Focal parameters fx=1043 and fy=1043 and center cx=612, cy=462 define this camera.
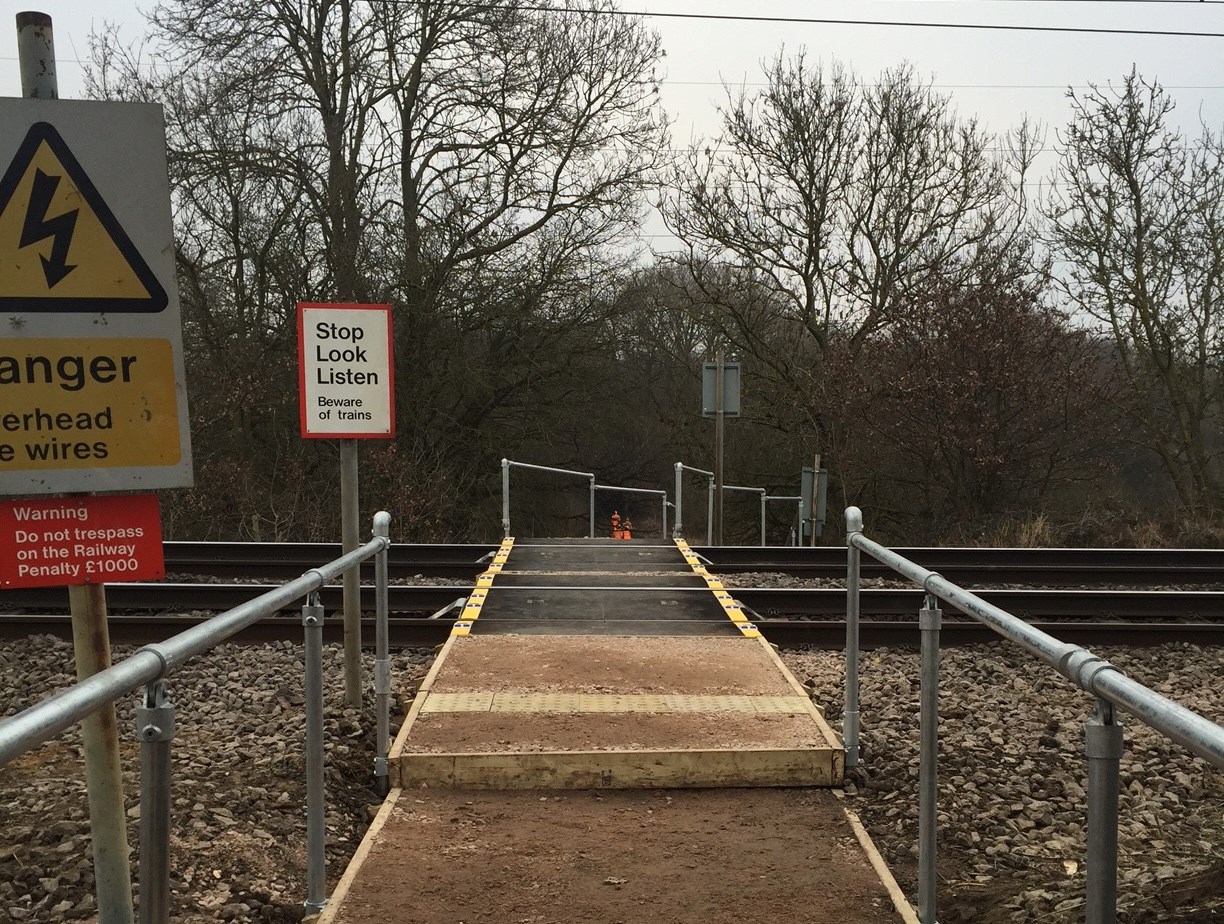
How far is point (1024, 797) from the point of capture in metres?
5.02

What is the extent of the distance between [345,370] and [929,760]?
4.07 meters

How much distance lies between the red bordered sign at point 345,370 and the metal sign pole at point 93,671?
3.17 m

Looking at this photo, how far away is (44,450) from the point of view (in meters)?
2.73

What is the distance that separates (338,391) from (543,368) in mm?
15474

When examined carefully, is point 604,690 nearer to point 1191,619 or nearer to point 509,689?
point 509,689

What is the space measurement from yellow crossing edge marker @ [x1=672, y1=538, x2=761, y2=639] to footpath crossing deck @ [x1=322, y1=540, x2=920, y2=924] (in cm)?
41

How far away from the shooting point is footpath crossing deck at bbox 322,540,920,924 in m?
3.54

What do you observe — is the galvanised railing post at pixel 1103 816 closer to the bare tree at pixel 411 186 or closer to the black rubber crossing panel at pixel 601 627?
the black rubber crossing panel at pixel 601 627

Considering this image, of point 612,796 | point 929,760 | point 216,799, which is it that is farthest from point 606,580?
point 929,760

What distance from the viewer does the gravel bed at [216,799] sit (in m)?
3.77

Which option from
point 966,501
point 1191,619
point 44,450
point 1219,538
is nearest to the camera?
point 44,450

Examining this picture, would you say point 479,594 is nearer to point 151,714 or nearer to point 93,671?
point 93,671

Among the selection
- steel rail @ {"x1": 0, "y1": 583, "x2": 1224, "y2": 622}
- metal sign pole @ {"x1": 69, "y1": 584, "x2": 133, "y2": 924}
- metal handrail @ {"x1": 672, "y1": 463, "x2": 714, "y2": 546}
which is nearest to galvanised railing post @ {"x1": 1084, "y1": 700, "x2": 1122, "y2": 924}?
metal sign pole @ {"x1": 69, "y1": 584, "x2": 133, "y2": 924}

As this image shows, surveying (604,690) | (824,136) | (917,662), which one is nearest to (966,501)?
(824,136)
